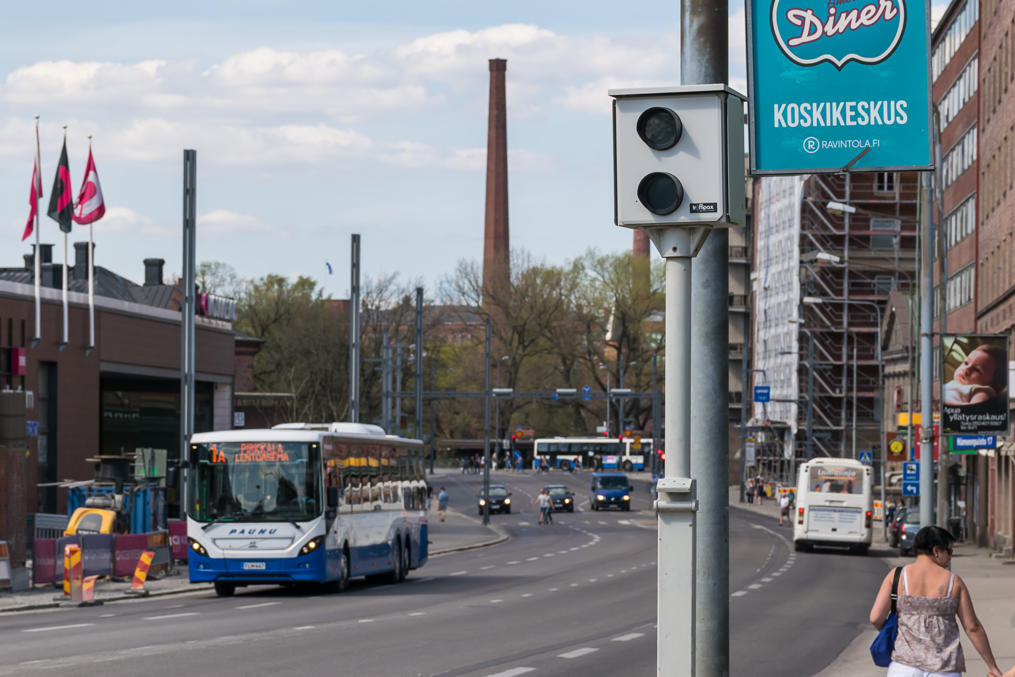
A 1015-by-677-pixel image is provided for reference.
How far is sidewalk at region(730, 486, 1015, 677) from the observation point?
56.3ft

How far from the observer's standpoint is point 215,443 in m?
29.2

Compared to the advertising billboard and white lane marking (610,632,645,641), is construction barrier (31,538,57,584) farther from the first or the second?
the advertising billboard

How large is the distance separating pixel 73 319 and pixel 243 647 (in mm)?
38799

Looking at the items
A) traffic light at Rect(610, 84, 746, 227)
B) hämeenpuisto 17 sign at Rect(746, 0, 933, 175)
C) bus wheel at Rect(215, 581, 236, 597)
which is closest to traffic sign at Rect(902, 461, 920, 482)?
bus wheel at Rect(215, 581, 236, 597)

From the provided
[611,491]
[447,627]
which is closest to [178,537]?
[447,627]

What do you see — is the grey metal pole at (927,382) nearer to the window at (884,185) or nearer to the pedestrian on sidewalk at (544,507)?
the pedestrian on sidewalk at (544,507)

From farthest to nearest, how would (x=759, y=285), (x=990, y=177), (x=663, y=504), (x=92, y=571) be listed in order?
(x=759, y=285) < (x=990, y=177) < (x=92, y=571) < (x=663, y=504)

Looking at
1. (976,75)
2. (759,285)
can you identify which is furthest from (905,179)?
(976,75)

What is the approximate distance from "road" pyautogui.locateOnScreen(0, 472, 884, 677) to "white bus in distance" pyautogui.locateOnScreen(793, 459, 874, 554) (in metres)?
10.8

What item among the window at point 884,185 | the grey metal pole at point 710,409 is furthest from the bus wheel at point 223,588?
the window at point 884,185

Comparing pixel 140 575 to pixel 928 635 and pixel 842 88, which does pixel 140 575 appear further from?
pixel 928 635

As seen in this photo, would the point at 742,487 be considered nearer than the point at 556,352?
Yes

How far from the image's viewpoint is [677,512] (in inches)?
248

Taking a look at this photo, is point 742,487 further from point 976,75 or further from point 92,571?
point 92,571
